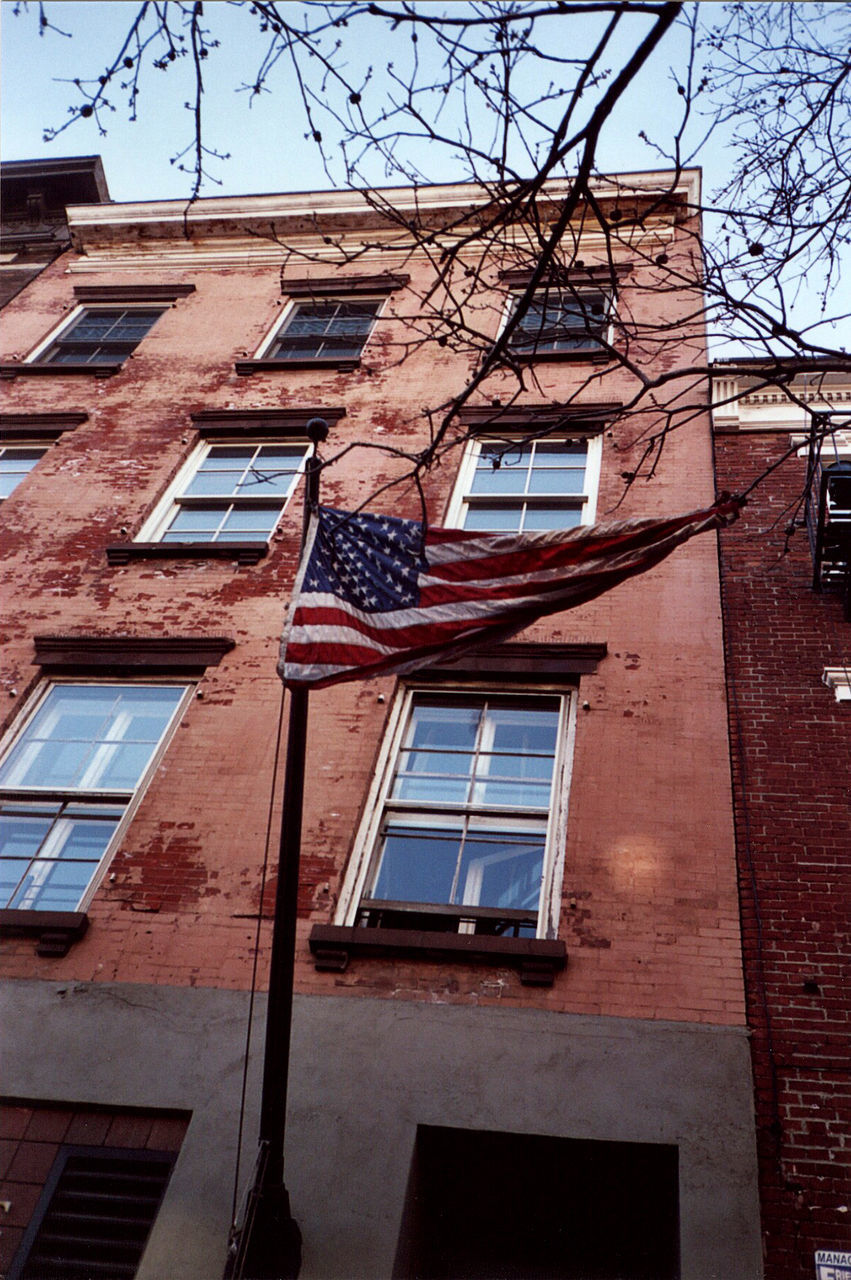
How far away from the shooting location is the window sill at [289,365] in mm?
13172

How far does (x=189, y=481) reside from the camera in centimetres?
1184

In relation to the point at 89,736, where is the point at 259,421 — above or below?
above

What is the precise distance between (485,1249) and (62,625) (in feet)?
21.5

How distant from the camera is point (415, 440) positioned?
1157 cm

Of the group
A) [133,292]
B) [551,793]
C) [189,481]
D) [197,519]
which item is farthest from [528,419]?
[133,292]

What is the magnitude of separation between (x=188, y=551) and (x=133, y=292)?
7349 millimetres

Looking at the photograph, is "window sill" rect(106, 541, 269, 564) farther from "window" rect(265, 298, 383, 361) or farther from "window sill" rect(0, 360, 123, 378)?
"window sill" rect(0, 360, 123, 378)

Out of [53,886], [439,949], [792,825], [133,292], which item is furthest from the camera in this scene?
[133,292]

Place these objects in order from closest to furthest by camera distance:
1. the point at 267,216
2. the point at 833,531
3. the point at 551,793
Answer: the point at 551,793 → the point at 833,531 → the point at 267,216

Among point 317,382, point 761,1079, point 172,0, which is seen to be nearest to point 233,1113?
point 761,1079

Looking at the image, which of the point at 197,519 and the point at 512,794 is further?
the point at 197,519

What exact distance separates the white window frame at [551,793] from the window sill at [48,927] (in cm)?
179

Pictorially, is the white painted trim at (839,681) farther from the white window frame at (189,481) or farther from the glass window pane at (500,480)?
the white window frame at (189,481)

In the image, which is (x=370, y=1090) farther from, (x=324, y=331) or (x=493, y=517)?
(x=324, y=331)
